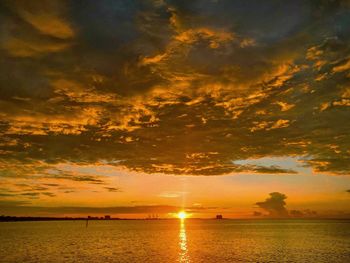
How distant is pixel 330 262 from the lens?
6344 cm

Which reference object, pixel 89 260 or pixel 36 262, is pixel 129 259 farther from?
pixel 36 262

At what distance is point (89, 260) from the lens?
6500 centimetres

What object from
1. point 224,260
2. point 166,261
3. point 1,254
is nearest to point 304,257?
point 224,260

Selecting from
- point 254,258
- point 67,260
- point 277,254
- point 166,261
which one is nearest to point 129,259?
point 166,261

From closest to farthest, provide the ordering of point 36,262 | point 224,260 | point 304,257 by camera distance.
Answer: point 36,262
point 224,260
point 304,257

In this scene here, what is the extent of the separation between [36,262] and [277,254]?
4911 cm

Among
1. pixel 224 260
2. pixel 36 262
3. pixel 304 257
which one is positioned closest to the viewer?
pixel 36 262

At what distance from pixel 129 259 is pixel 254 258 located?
24801 mm

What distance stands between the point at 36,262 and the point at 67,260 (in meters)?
5.67

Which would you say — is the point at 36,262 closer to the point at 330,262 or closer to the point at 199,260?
the point at 199,260

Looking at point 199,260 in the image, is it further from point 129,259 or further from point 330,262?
point 330,262

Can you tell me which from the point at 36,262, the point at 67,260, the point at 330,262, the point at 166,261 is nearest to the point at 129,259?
the point at 166,261

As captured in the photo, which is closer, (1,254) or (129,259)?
(129,259)

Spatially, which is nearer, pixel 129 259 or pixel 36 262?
pixel 36 262
